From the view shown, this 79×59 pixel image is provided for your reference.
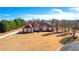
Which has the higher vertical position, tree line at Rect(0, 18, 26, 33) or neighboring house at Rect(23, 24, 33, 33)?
tree line at Rect(0, 18, 26, 33)

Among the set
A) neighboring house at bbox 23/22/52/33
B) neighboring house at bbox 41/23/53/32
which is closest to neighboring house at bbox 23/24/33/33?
neighboring house at bbox 23/22/52/33

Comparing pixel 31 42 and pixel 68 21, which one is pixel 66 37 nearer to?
pixel 68 21

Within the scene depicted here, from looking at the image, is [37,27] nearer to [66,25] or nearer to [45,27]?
[45,27]

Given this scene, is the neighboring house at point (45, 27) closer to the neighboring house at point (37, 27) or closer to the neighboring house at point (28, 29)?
the neighboring house at point (37, 27)

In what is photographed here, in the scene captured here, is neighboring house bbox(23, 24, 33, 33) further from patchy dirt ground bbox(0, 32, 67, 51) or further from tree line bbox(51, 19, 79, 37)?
tree line bbox(51, 19, 79, 37)
